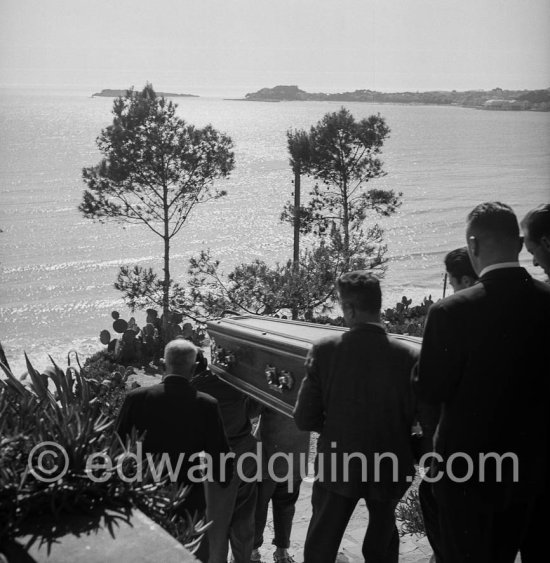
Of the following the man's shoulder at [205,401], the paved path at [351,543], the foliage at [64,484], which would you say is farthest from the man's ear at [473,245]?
the paved path at [351,543]

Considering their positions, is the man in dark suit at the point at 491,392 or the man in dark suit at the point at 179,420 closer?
the man in dark suit at the point at 491,392

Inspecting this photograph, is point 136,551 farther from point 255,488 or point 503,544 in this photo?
point 255,488

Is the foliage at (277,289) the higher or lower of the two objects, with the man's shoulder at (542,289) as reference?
lower

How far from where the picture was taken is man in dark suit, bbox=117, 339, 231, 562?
12.1 feet

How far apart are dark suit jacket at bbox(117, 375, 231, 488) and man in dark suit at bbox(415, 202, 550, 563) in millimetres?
1299

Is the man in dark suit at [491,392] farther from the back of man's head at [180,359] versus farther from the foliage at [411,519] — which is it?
the foliage at [411,519]

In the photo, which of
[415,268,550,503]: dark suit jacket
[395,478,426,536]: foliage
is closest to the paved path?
[395,478,426,536]: foliage

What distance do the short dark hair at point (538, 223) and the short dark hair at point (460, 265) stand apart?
484 mm

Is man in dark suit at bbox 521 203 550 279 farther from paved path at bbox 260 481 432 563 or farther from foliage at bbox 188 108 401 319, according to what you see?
foliage at bbox 188 108 401 319

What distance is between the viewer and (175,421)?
12.2 ft

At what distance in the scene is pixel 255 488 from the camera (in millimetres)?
4516

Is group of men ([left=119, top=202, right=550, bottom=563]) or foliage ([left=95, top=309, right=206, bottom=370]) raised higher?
group of men ([left=119, top=202, right=550, bottom=563])

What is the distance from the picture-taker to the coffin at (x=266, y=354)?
4040 mm

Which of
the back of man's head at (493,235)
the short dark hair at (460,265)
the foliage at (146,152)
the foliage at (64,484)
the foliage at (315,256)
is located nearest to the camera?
the foliage at (64,484)
